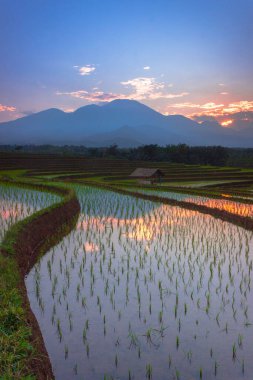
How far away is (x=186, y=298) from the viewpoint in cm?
591

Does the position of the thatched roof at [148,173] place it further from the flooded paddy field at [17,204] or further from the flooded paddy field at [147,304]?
the flooded paddy field at [147,304]

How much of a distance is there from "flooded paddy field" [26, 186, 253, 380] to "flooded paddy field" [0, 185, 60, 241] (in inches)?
76.0

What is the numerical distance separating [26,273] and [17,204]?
23.5ft

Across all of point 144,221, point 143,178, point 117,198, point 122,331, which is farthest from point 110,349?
point 143,178

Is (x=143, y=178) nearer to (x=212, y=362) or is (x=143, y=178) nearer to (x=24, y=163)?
(x=24, y=163)

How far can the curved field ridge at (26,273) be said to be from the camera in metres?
3.65

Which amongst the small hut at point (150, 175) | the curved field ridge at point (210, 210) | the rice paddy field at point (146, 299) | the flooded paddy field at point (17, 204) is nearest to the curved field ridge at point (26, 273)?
the rice paddy field at point (146, 299)

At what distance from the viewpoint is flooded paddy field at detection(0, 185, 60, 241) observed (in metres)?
10.9

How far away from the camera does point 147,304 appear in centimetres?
569

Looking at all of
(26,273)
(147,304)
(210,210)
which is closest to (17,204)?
(210,210)

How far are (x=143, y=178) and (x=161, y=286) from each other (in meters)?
22.6

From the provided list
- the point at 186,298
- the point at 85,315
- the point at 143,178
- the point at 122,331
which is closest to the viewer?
the point at 122,331

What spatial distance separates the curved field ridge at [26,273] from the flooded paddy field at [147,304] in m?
0.28

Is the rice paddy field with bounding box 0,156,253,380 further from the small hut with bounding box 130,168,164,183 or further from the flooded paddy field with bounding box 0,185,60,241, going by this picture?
the small hut with bounding box 130,168,164,183
